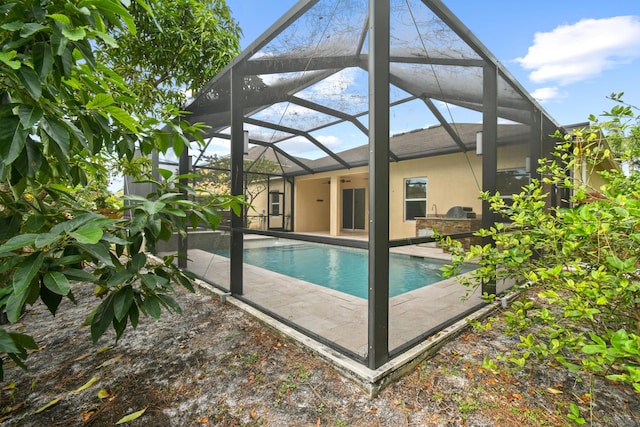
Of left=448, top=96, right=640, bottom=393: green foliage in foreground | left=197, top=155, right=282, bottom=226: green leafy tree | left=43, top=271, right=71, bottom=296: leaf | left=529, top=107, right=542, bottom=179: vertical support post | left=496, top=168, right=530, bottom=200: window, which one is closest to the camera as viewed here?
left=43, top=271, right=71, bottom=296: leaf

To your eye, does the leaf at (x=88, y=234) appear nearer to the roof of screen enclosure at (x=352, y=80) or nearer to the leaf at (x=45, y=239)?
the leaf at (x=45, y=239)

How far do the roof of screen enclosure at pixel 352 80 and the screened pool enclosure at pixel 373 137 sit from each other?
0.02m

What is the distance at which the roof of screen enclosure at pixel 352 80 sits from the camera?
8.18ft

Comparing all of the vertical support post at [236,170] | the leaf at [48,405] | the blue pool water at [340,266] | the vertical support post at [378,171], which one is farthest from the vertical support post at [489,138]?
the leaf at [48,405]

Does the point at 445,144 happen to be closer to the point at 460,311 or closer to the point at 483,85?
the point at 483,85

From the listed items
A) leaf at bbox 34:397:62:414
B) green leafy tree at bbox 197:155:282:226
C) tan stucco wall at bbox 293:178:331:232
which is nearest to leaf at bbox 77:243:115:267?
leaf at bbox 34:397:62:414

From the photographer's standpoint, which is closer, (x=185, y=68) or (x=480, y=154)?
(x=480, y=154)

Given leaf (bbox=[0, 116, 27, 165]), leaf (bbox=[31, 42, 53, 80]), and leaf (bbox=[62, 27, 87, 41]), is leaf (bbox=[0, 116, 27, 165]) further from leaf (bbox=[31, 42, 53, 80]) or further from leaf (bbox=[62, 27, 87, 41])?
leaf (bbox=[62, 27, 87, 41])

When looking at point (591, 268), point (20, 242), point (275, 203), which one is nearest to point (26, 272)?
point (20, 242)

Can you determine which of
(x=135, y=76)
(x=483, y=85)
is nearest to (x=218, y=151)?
(x=135, y=76)

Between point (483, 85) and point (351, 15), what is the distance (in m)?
2.21

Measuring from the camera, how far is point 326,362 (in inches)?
89.5

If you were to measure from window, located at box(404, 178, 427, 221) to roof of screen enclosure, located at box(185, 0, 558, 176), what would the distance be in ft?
1.61

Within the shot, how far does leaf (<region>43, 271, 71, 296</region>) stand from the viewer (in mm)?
936
